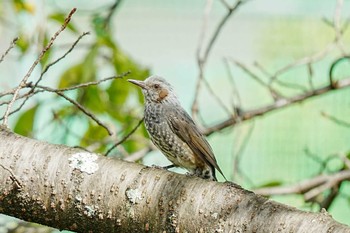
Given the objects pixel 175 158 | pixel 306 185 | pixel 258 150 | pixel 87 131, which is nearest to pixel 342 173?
pixel 306 185

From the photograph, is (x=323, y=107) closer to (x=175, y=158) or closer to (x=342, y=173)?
(x=342, y=173)

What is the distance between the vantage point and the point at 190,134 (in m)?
3.66

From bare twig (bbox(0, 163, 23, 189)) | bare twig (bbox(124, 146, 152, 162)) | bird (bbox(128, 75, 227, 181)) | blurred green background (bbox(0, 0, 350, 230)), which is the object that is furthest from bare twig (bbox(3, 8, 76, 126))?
blurred green background (bbox(0, 0, 350, 230))

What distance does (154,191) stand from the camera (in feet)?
7.18

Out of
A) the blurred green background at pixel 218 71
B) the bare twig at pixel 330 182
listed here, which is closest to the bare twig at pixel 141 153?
the blurred green background at pixel 218 71

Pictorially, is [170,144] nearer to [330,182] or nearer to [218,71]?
[330,182]

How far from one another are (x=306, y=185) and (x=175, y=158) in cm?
82

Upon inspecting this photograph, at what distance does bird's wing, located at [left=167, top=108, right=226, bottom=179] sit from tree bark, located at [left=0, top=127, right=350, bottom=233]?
130cm

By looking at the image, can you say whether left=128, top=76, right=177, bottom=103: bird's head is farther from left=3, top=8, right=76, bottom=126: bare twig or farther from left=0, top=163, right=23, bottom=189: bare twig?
left=0, top=163, right=23, bottom=189: bare twig

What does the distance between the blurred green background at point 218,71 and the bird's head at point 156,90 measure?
0.42 metres

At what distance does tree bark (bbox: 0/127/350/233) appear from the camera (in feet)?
6.88

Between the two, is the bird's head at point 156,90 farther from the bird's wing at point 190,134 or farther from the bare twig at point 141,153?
the bare twig at point 141,153

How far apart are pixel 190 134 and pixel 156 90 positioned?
344 millimetres

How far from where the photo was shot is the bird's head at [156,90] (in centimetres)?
385
